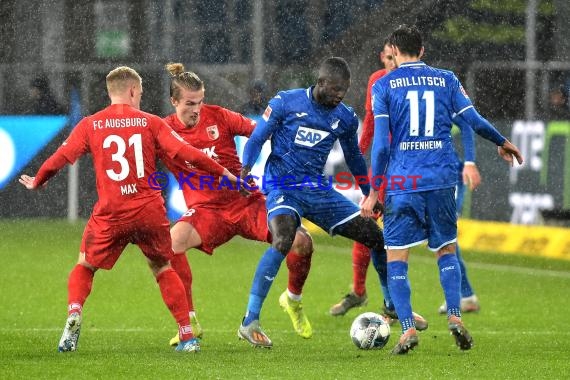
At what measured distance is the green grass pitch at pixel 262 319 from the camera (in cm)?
795

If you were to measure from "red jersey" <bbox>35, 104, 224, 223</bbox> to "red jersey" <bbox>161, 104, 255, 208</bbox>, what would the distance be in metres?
1.16

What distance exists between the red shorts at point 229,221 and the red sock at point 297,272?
0.92 feet

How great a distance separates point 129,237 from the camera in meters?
8.66

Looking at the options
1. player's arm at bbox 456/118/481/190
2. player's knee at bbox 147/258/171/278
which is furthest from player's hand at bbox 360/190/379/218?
player's knee at bbox 147/258/171/278

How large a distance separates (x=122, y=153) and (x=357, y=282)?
2.89 metres

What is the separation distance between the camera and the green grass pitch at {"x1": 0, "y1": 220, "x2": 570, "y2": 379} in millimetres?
7953

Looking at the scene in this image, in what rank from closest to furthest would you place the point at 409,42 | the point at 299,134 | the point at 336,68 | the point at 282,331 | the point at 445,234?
the point at 409,42 < the point at 445,234 < the point at 336,68 < the point at 299,134 < the point at 282,331

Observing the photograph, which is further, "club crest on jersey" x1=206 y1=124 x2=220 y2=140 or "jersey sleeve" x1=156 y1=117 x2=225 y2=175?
"club crest on jersey" x1=206 y1=124 x2=220 y2=140

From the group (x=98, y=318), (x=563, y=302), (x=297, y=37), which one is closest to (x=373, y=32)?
(x=297, y=37)

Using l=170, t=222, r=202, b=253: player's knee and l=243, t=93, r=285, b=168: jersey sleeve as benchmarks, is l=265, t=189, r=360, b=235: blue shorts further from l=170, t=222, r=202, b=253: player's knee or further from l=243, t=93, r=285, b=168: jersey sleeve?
l=170, t=222, r=202, b=253: player's knee

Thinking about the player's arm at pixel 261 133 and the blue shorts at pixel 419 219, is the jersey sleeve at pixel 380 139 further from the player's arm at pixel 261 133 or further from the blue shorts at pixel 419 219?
the player's arm at pixel 261 133

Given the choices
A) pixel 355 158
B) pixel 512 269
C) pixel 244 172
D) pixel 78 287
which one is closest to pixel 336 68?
pixel 355 158

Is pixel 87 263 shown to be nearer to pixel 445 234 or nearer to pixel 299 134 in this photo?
pixel 299 134

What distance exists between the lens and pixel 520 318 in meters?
10.9
